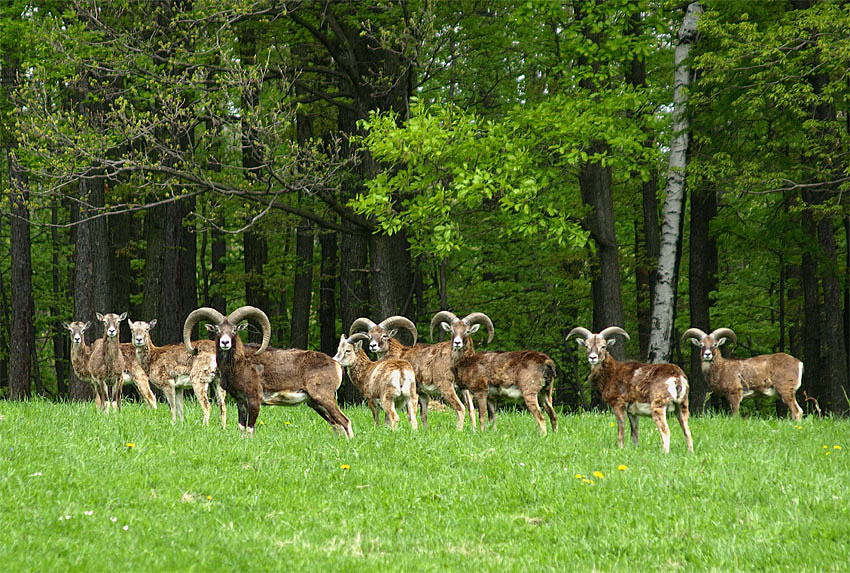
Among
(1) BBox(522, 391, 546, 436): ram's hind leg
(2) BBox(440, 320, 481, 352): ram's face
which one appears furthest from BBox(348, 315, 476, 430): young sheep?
(1) BBox(522, 391, 546, 436): ram's hind leg

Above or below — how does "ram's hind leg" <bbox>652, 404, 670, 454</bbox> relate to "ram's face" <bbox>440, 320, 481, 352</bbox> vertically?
below

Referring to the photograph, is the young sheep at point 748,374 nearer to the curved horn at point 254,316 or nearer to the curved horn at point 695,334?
the curved horn at point 695,334

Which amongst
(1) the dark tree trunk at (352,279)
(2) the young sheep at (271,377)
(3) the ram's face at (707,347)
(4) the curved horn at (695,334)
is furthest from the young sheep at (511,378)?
(1) the dark tree trunk at (352,279)

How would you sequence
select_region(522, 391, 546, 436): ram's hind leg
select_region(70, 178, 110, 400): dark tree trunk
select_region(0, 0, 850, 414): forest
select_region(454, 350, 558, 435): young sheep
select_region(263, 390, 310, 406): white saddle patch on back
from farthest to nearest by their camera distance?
select_region(70, 178, 110, 400): dark tree trunk
select_region(0, 0, 850, 414): forest
select_region(454, 350, 558, 435): young sheep
select_region(522, 391, 546, 436): ram's hind leg
select_region(263, 390, 310, 406): white saddle patch on back

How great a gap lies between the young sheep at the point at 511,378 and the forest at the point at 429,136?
4.81 metres

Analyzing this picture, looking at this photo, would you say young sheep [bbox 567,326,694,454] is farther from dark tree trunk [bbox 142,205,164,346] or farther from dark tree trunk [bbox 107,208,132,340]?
dark tree trunk [bbox 107,208,132,340]

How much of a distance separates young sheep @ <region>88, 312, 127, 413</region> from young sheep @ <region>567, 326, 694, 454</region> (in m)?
8.88

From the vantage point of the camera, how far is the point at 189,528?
9.03 meters

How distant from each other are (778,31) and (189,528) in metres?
14.2

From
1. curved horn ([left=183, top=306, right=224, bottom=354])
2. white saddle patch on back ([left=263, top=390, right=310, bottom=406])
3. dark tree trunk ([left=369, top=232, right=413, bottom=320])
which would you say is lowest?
white saddle patch on back ([left=263, top=390, right=310, bottom=406])

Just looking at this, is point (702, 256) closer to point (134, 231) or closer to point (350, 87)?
point (350, 87)

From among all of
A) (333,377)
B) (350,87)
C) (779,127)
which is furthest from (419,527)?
(350,87)

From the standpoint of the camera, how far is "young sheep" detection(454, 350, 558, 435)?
1503cm

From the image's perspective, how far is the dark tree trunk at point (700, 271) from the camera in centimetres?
2441
